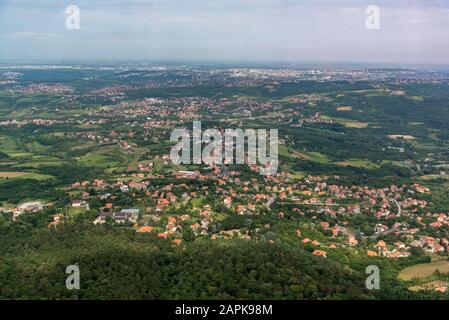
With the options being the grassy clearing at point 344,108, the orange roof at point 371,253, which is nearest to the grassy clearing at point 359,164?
the orange roof at point 371,253

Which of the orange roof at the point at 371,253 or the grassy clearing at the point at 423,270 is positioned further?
the orange roof at the point at 371,253

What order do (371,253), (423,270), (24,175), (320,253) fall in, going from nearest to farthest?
1. (423,270)
2. (320,253)
3. (371,253)
4. (24,175)

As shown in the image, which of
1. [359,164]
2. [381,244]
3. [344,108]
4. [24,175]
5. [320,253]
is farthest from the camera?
[344,108]

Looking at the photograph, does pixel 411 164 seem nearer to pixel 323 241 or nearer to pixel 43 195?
pixel 323 241

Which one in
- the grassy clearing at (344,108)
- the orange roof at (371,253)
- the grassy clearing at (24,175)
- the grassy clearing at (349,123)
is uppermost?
the grassy clearing at (344,108)

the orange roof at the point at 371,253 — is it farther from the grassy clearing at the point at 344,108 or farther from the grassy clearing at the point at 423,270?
the grassy clearing at the point at 344,108

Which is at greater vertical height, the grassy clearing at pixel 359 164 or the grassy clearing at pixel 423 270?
the grassy clearing at pixel 359 164

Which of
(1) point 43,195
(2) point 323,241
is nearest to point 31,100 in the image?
(1) point 43,195

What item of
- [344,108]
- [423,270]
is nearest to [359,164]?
[423,270]

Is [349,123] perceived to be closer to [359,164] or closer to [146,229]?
[359,164]

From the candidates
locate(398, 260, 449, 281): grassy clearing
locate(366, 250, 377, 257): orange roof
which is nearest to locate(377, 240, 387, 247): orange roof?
locate(366, 250, 377, 257): orange roof

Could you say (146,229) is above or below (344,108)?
below

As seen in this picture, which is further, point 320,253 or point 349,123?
point 349,123
